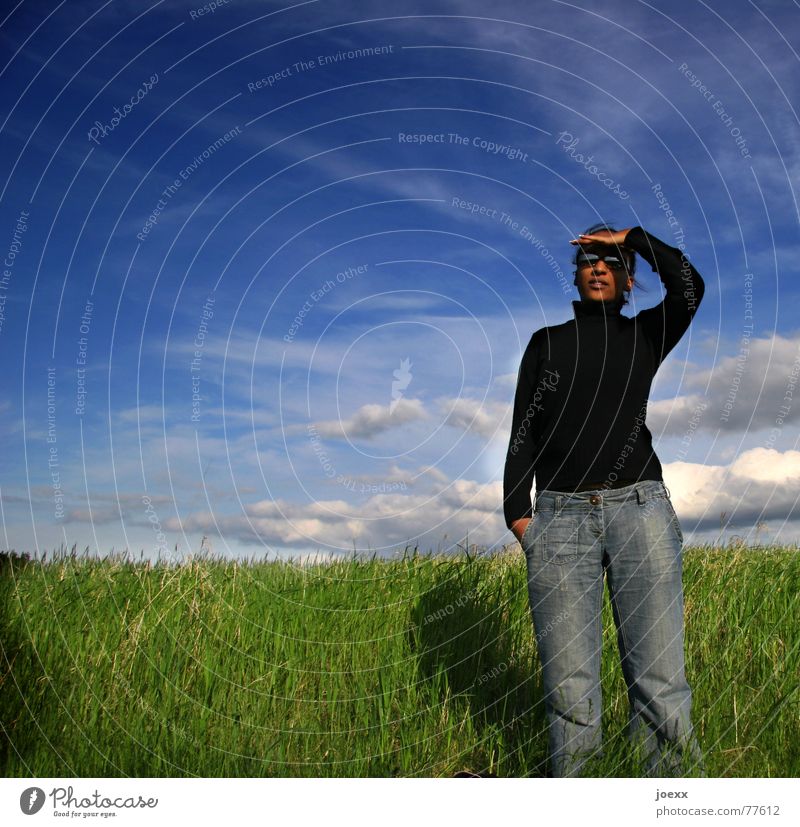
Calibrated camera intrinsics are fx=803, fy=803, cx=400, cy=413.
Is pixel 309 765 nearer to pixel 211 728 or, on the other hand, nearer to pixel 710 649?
pixel 211 728

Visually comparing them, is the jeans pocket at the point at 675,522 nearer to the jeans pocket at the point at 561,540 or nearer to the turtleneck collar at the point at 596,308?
the jeans pocket at the point at 561,540

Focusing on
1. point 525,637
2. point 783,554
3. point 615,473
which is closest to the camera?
point 615,473

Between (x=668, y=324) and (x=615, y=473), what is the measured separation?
110 centimetres

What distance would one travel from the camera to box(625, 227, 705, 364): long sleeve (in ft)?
17.3

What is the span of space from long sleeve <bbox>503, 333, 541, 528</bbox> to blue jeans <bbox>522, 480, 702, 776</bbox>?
21 centimetres

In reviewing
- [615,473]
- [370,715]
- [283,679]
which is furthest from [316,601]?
[615,473]

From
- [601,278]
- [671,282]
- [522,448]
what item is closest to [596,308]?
[601,278]

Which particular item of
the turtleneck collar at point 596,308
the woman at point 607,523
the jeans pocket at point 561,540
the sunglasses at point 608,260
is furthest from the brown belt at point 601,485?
the sunglasses at point 608,260

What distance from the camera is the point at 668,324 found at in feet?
17.9

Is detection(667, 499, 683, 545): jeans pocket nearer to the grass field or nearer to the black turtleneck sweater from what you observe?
the black turtleneck sweater

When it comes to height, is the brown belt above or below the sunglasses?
below

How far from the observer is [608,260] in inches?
222

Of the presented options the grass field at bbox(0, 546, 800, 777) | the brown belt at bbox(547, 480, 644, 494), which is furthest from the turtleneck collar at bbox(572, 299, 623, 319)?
the grass field at bbox(0, 546, 800, 777)

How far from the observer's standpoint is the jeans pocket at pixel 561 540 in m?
5.27
